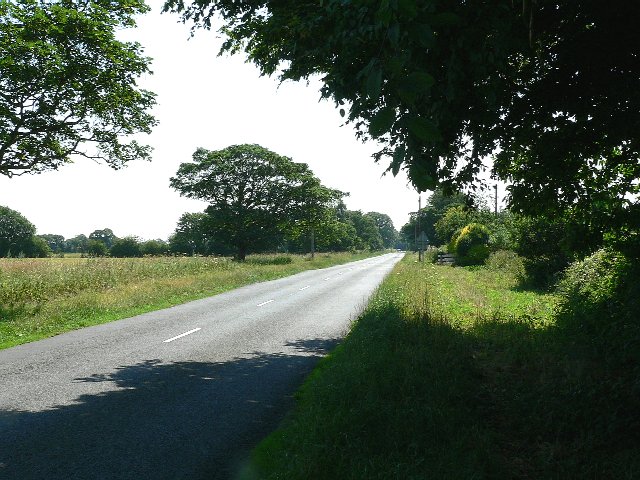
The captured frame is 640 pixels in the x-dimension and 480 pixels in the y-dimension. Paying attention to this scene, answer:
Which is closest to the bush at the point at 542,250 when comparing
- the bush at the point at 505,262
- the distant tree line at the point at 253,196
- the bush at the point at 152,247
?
the bush at the point at 505,262

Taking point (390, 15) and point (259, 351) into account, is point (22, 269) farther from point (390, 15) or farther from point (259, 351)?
point (390, 15)

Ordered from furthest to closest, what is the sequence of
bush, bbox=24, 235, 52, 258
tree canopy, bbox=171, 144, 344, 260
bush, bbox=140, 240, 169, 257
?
bush, bbox=140, 240, 169, 257 → bush, bbox=24, 235, 52, 258 → tree canopy, bbox=171, 144, 344, 260

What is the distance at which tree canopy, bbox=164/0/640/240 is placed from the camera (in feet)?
6.79

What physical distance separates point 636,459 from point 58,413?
6284 millimetres

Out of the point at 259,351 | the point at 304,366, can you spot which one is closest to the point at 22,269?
the point at 259,351

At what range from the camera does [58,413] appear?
5.99 meters

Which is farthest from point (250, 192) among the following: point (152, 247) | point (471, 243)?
point (152, 247)

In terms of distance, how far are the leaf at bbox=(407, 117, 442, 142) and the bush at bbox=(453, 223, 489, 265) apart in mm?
34990

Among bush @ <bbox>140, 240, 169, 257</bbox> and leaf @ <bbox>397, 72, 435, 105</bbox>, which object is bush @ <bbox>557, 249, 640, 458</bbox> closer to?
leaf @ <bbox>397, 72, 435, 105</bbox>

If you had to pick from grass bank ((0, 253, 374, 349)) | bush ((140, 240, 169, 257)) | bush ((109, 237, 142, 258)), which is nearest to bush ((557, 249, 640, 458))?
grass bank ((0, 253, 374, 349))

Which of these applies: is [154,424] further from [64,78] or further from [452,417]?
[64,78]

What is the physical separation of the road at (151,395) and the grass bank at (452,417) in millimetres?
584

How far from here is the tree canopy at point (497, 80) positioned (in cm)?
207

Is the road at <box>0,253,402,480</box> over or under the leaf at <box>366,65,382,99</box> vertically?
under
